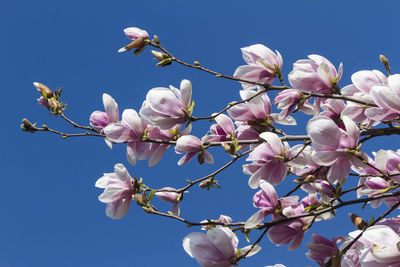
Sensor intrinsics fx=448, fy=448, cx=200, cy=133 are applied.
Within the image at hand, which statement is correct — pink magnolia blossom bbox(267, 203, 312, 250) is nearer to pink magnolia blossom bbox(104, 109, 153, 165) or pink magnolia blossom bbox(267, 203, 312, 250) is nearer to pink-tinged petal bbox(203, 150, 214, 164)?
pink-tinged petal bbox(203, 150, 214, 164)

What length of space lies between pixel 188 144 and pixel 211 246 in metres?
0.42

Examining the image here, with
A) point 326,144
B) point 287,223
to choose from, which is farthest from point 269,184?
point 326,144

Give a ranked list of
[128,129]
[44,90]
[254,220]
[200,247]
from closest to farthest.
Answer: [200,247] → [254,220] → [128,129] → [44,90]

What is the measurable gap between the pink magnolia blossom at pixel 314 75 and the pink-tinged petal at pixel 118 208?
2.68ft

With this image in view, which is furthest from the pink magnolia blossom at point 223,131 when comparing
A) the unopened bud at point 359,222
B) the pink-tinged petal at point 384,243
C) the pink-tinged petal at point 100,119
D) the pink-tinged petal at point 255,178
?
the pink-tinged petal at point 384,243

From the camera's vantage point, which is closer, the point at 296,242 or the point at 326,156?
Result: the point at 326,156

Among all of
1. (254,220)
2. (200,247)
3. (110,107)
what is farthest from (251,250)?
Result: (110,107)

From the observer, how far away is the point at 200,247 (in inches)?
61.2

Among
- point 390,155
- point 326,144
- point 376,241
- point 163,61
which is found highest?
point 163,61

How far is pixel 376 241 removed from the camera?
4.17 ft

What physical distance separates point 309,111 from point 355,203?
44 cm

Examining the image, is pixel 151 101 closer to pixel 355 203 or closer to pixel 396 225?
pixel 355 203

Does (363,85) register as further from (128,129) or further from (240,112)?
(128,129)

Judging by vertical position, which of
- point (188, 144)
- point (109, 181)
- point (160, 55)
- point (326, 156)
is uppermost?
point (160, 55)
